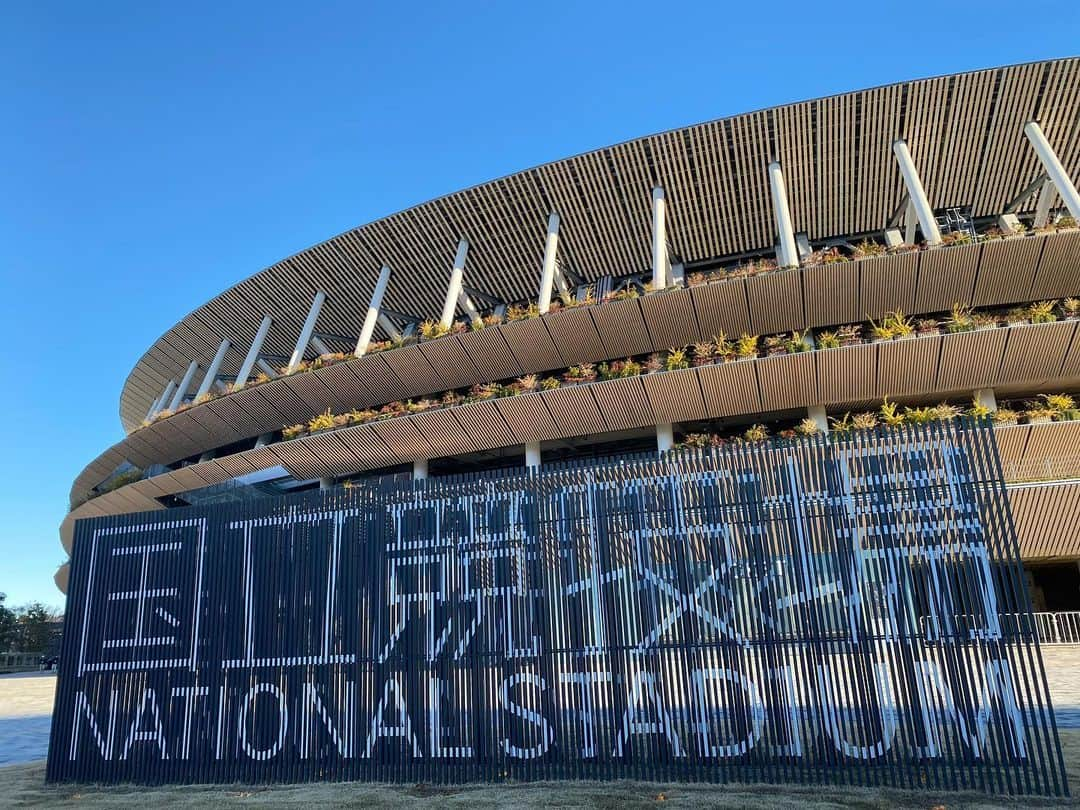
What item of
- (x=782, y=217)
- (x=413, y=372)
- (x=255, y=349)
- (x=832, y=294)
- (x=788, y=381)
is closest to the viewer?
(x=788, y=381)

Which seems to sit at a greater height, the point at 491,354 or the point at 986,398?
the point at 491,354

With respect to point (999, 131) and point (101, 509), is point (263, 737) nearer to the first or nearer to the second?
point (999, 131)

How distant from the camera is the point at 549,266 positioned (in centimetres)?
2369

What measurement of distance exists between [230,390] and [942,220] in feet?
88.5

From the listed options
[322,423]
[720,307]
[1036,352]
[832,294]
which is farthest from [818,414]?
[322,423]

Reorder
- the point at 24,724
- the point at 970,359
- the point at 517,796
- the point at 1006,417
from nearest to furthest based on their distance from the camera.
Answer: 1. the point at 517,796
2. the point at 24,724
3. the point at 1006,417
4. the point at 970,359

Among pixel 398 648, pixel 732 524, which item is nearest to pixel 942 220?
pixel 732 524

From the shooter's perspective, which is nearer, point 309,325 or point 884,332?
point 884,332

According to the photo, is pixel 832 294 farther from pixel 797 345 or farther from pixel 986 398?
pixel 986 398

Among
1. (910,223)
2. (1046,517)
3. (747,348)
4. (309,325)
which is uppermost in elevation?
(910,223)

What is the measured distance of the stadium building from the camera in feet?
61.2

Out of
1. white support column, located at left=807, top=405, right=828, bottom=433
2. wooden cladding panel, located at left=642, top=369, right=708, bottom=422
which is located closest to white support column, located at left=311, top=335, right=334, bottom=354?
wooden cladding panel, located at left=642, top=369, right=708, bottom=422

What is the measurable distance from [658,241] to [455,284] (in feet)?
24.5

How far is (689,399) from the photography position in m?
20.5
